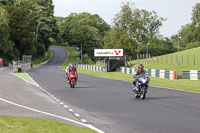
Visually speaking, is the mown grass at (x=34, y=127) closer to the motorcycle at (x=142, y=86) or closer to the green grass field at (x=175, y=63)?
the motorcycle at (x=142, y=86)

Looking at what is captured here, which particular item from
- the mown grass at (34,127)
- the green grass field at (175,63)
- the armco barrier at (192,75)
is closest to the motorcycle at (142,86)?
the mown grass at (34,127)

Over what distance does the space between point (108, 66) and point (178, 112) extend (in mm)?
49528

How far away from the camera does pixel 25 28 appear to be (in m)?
98.7

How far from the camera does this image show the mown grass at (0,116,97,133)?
8.53 meters

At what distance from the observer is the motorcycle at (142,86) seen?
1734cm

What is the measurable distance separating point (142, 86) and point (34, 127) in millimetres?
9163

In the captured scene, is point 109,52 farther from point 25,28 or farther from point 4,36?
point 25,28

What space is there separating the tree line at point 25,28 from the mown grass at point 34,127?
71248 mm

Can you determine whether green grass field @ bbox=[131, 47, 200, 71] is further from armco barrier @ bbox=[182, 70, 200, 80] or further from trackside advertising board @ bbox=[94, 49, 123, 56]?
armco barrier @ bbox=[182, 70, 200, 80]

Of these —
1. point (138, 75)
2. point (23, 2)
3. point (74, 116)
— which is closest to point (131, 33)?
point (23, 2)

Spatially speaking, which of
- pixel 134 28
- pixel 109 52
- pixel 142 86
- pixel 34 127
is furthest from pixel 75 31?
pixel 34 127

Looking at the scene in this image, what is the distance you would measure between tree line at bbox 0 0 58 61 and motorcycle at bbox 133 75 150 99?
64.6 metres

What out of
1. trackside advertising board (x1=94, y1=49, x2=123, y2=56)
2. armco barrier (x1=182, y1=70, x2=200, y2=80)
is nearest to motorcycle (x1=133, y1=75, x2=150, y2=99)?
armco barrier (x1=182, y1=70, x2=200, y2=80)

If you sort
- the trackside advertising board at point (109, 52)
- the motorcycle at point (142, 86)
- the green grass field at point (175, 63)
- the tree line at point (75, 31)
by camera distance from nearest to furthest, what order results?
the motorcycle at point (142, 86) → the green grass field at point (175, 63) → the trackside advertising board at point (109, 52) → the tree line at point (75, 31)
